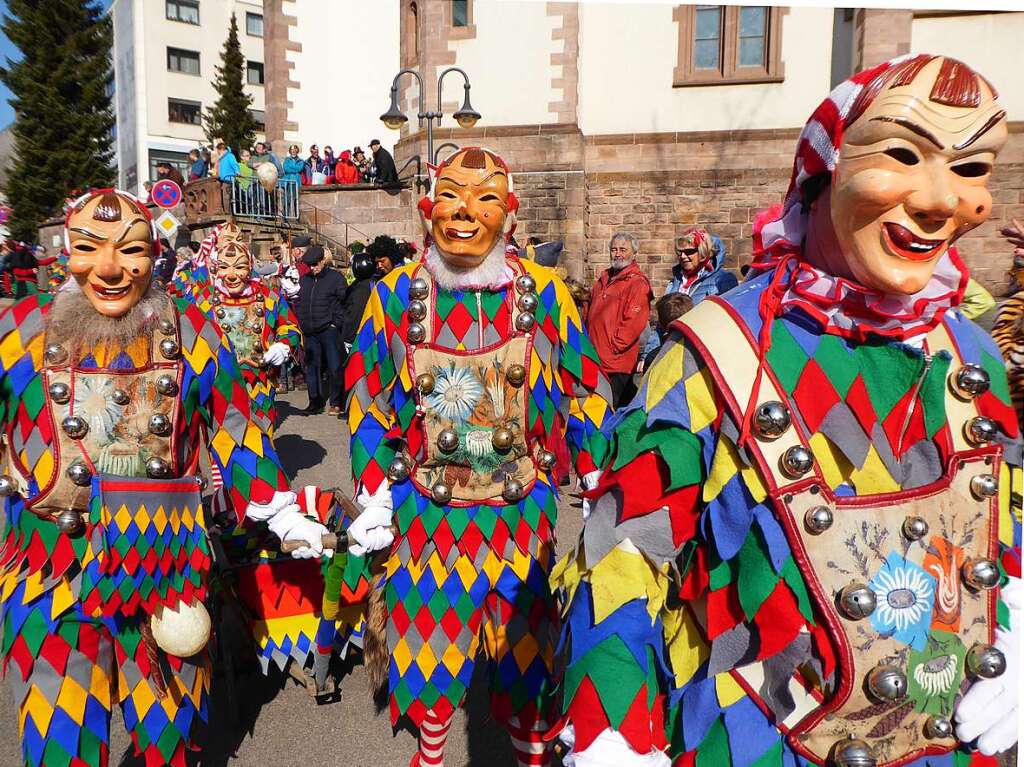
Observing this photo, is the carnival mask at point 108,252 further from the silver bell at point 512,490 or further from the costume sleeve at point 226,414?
the silver bell at point 512,490

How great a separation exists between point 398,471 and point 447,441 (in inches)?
9.0

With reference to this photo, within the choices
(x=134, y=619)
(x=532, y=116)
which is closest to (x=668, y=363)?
(x=134, y=619)

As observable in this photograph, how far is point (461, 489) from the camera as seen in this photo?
2521 millimetres

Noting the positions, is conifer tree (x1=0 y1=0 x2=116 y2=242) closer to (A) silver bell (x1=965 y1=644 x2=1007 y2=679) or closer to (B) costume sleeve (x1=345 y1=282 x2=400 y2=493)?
(B) costume sleeve (x1=345 y1=282 x2=400 y2=493)

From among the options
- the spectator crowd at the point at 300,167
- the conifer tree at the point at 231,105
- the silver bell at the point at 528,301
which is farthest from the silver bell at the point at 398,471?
the conifer tree at the point at 231,105

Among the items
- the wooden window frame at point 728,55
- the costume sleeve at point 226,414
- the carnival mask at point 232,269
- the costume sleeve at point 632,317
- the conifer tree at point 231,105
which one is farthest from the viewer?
the conifer tree at point 231,105

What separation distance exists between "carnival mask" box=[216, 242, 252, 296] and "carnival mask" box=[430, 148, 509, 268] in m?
A: 3.63

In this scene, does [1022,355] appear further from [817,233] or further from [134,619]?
[134,619]

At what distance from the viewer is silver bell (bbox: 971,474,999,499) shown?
4.24 feet

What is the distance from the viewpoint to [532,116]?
44.3 feet

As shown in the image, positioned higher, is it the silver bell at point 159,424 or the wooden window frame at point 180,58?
the wooden window frame at point 180,58

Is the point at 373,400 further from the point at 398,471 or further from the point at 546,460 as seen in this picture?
the point at 546,460

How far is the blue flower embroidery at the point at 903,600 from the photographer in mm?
1236

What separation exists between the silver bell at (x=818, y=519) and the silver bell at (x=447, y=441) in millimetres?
1410
